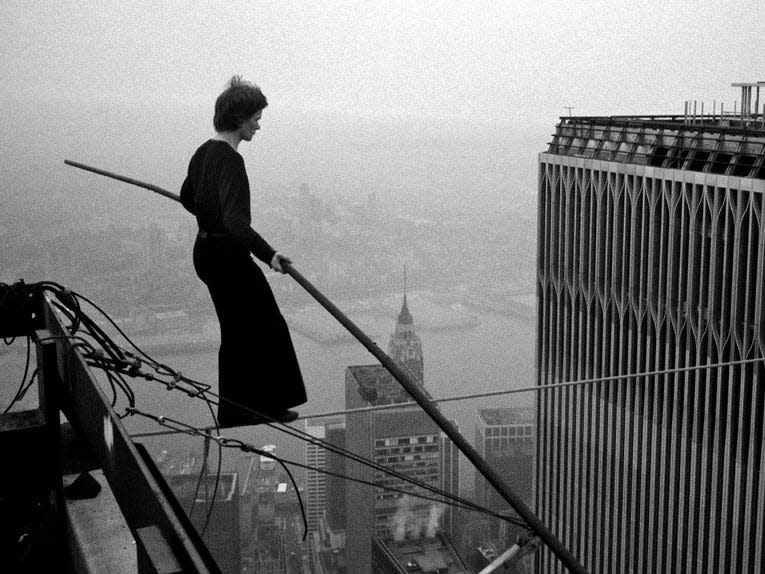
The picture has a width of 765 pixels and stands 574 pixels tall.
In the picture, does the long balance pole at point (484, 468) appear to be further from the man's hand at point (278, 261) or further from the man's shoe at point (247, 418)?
the man's shoe at point (247, 418)

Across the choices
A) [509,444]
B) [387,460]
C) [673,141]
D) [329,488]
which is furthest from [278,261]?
[509,444]

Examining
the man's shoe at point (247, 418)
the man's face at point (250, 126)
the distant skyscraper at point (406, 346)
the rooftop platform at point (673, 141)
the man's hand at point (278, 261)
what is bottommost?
the distant skyscraper at point (406, 346)

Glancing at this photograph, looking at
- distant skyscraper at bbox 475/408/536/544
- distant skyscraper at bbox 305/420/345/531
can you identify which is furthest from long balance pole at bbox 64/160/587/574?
distant skyscraper at bbox 475/408/536/544

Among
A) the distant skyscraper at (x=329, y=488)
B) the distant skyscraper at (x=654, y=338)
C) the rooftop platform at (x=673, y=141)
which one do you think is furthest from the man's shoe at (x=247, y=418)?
the distant skyscraper at (x=329, y=488)

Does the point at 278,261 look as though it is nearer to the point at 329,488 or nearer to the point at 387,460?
the point at 387,460

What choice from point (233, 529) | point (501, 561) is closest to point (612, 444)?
point (233, 529)
